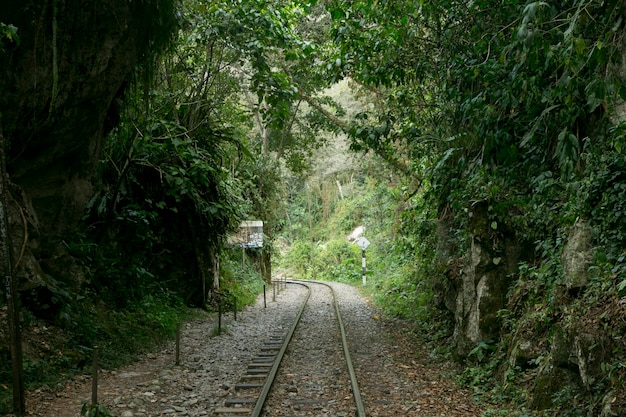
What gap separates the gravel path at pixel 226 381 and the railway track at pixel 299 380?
111 millimetres

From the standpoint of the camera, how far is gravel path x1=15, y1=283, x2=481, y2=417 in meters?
6.57

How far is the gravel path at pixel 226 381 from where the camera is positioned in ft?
21.6

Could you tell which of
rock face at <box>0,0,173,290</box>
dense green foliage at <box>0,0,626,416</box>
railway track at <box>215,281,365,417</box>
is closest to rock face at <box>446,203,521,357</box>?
dense green foliage at <box>0,0,626,416</box>

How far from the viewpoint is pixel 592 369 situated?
506 centimetres

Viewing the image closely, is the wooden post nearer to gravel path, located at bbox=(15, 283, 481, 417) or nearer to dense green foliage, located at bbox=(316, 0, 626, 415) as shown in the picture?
gravel path, located at bbox=(15, 283, 481, 417)

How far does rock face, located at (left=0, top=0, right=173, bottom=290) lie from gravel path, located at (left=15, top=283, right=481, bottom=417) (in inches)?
92.9

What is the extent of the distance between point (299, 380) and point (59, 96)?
18.9 feet

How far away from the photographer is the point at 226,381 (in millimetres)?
8078

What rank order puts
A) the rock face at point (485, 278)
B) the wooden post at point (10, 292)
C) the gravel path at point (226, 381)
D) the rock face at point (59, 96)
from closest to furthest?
the wooden post at point (10, 292) < the gravel path at point (226, 381) < the rock face at point (59, 96) < the rock face at point (485, 278)

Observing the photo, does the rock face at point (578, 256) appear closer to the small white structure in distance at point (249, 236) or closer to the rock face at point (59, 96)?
the rock face at point (59, 96)

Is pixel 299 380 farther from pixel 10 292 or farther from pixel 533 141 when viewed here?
pixel 533 141

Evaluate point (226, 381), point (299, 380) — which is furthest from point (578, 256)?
point (226, 381)

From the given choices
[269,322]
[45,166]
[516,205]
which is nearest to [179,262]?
[269,322]

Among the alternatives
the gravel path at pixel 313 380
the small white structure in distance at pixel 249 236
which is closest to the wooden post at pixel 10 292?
the gravel path at pixel 313 380
